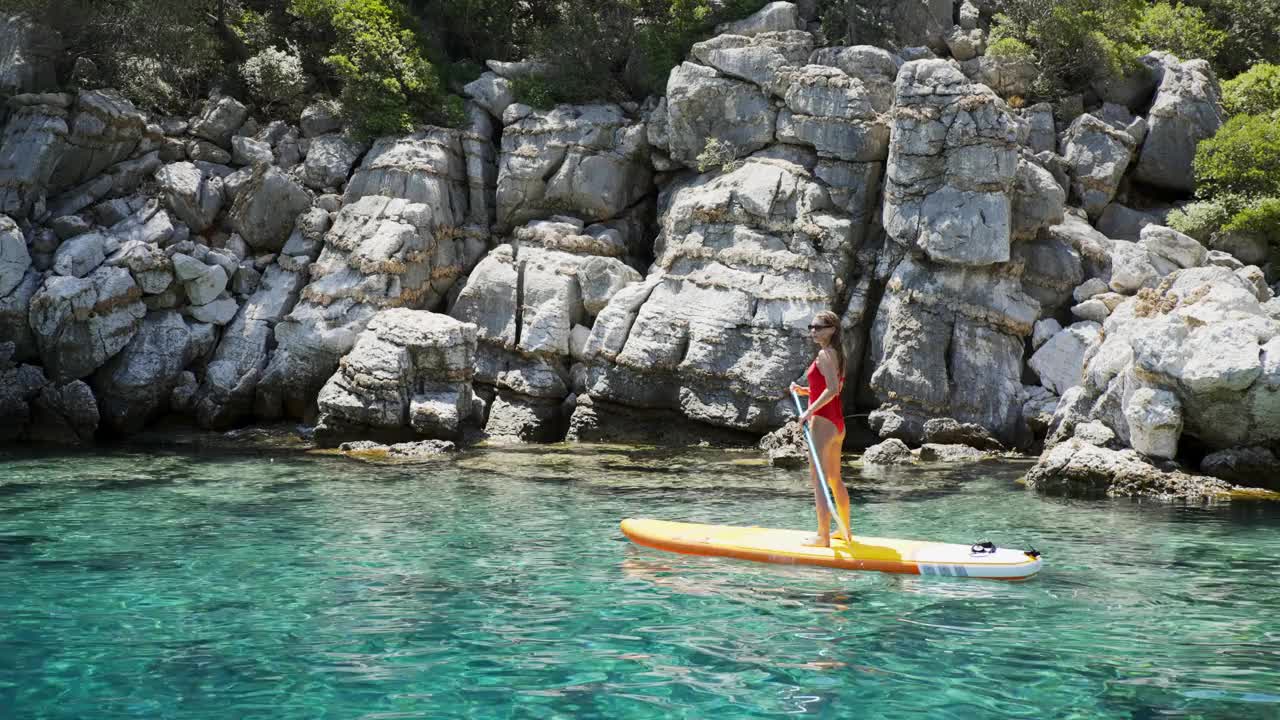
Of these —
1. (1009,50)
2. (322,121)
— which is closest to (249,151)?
(322,121)

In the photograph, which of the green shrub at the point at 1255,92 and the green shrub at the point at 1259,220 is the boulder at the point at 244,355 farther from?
the green shrub at the point at 1255,92

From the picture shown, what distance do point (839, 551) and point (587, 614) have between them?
3.11 m

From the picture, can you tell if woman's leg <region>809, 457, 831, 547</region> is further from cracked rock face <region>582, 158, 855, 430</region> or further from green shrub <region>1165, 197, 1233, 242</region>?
green shrub <region>1165, 197, 1233, 242</region>

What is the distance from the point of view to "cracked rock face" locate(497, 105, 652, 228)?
26484 mm

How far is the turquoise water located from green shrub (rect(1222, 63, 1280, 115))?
14.4 meters

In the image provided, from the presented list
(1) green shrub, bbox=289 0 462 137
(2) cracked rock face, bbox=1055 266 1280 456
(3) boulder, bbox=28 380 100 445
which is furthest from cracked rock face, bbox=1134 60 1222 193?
(3) boulder, bbox=28 380 100 445

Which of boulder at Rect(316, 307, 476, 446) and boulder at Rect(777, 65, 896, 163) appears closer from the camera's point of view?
boulder at Rect(316, 307, 476, 446)

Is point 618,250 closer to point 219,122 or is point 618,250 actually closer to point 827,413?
point 219,122

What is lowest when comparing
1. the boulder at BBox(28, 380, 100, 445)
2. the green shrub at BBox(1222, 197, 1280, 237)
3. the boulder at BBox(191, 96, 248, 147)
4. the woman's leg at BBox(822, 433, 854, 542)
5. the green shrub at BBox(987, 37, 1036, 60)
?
the boulder at BBox(28, 380, 100, 445)

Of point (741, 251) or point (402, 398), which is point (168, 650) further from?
point (741, 251)

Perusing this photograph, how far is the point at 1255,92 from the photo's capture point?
79.6 feet

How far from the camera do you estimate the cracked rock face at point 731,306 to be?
72.2 ft

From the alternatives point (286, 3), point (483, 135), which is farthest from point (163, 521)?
point (286, 3)

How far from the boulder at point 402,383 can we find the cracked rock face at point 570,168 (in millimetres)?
5616
